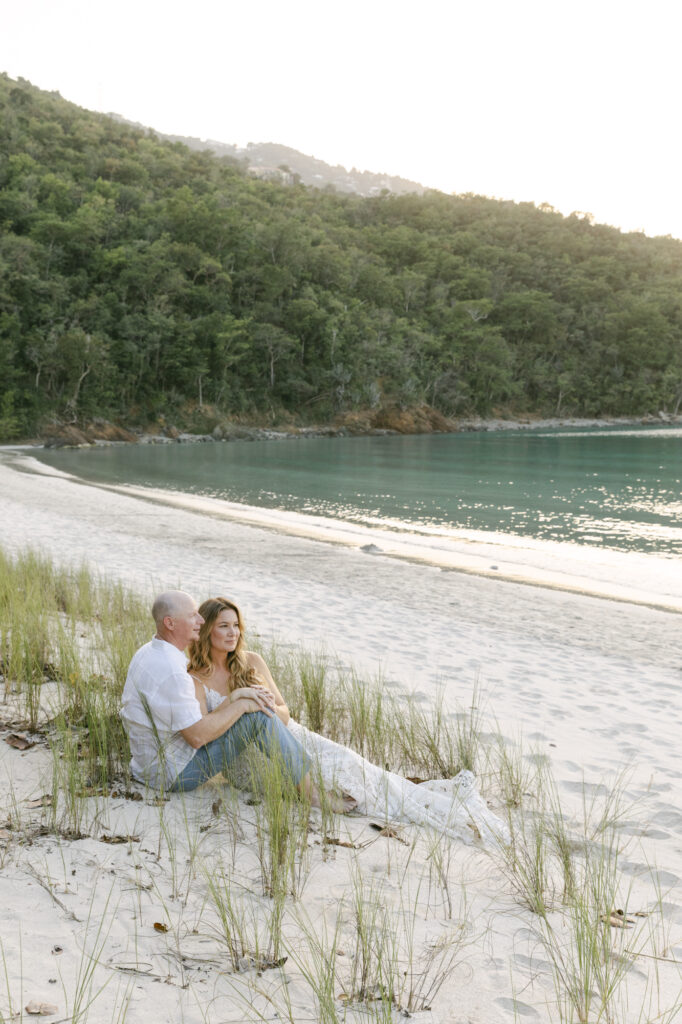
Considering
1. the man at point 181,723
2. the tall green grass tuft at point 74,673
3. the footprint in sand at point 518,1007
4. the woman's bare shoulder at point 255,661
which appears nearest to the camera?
the footprint in sand at point 518,1007

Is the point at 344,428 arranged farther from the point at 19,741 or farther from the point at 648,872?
the point at 648,872

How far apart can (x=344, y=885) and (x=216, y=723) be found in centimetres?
91

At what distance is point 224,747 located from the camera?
131 inches

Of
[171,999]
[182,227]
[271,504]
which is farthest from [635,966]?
[182,227]

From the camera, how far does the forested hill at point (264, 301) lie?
182ft

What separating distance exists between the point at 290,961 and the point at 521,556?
507 inches

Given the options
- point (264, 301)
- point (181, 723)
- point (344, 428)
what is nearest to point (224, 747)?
point (181, 723)

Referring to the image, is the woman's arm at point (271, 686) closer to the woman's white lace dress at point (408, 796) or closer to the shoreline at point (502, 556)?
the woman's white lace dress at point (408, 796)

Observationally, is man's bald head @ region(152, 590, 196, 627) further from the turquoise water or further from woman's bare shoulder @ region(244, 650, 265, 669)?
the turquoise water

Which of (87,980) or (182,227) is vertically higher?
(182,227)

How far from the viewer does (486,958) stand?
2309 millimetres

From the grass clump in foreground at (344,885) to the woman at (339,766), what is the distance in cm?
12

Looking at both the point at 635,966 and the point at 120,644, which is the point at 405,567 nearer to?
the point at 120,644

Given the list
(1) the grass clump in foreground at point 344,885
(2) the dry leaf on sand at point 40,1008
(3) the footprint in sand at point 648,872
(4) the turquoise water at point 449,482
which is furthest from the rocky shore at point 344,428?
(2) the dry leaf on sand at point 40,1008
